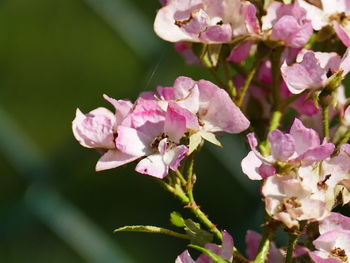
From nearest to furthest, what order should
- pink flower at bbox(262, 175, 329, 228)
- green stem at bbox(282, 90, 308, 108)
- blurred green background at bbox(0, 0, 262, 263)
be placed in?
pink flower at bbox(262, 175, 329, 228), green stem at bbox(282, 90, 308, 108), blurred green background at bbox(0, 0, 262, 263)

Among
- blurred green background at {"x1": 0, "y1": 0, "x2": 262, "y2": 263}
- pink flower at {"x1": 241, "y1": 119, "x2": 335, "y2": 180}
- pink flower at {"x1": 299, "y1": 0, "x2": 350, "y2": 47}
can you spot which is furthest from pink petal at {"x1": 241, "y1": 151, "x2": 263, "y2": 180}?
blurred green background at {"x1": 0, "y1": 0, "x2": 262, "y2": 263}

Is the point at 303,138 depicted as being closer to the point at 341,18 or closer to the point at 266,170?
the point at 266,170

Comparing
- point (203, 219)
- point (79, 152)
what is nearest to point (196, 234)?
point (203, 219)

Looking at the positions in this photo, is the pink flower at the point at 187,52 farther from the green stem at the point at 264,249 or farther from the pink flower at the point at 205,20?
the green stem at the point at 264,249

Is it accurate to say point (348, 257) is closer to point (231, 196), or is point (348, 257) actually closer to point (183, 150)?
point (183, 150)

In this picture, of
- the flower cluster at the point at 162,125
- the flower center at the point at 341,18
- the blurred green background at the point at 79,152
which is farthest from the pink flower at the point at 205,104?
the blurred green background at the point at 79,152

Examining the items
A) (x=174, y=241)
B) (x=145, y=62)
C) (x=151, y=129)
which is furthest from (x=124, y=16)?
(x=151, y=129)

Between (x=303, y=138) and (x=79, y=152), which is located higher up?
(x=303, y=138)

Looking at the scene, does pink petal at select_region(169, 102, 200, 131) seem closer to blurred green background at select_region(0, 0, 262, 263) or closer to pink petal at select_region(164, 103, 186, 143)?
pink petal at select_region(164, 103, 186, 143)
